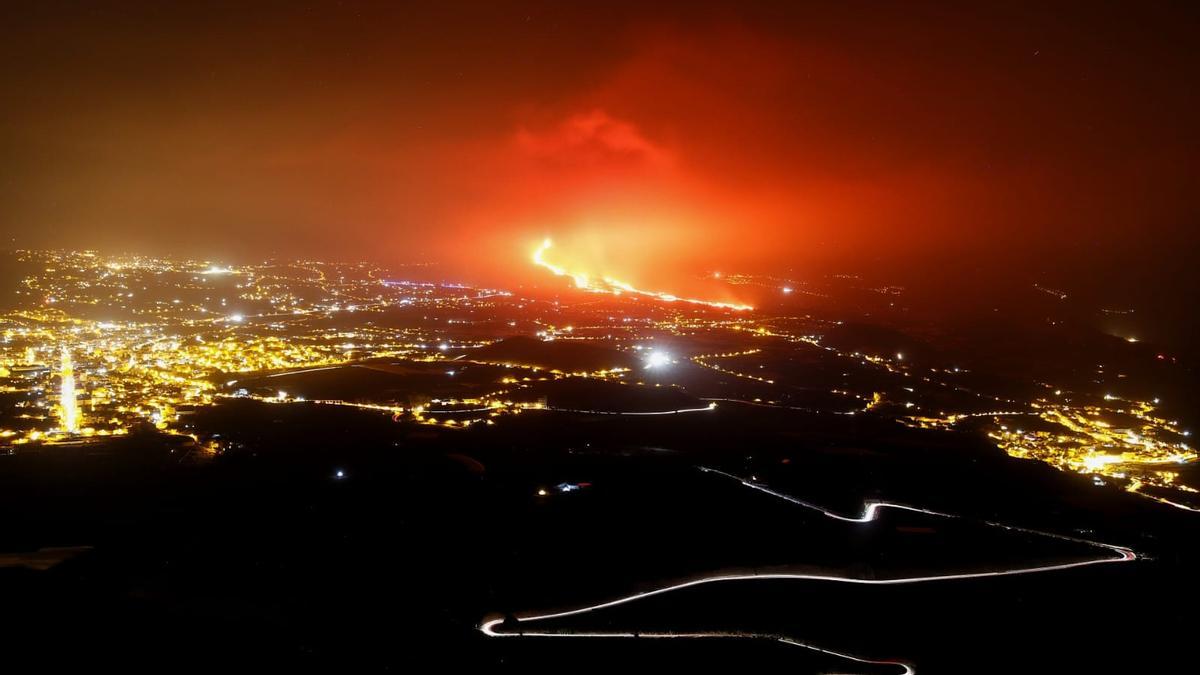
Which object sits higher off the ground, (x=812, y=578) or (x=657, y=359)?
(x=657, y=359)

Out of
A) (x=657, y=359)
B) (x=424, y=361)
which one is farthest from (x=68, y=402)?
(x=657, y=359)

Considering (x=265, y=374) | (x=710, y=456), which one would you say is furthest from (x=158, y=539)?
(x=265, y=374)

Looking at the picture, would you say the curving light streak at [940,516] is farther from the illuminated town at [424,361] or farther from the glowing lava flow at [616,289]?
the glowing lava flow at [616,289]

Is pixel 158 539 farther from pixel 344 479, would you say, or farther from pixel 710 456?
pixel 710 456

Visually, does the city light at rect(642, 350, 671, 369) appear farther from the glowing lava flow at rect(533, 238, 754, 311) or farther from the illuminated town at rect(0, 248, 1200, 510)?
the glowing lava flow at rect(533, 238, 754, 311)

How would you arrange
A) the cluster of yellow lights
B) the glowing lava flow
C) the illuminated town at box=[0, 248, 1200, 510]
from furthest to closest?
the glowing lava flow → the illuminated town at box=[0, 248, 1200, 510] → the cluster of yellow lights

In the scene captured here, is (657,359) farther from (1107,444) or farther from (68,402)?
(68,402)

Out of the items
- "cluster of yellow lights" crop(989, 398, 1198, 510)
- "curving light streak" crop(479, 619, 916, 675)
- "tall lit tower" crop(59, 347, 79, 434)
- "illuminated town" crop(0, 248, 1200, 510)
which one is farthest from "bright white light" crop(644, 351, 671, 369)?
"curving light streak" crop(479, 619, 916, 675)
